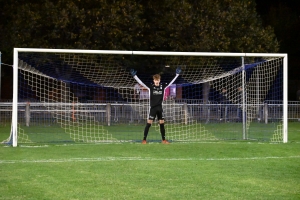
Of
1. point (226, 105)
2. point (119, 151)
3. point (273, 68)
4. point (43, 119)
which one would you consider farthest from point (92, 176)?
point (226, 105)

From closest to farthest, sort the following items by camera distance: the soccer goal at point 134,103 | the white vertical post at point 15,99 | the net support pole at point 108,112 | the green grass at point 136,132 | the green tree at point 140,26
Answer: the white vertical post at point 15,99, the green grass at point 136,132, the soccer goal at point 134,103, the net support pole at point 108,112, the green tree at point 140,26

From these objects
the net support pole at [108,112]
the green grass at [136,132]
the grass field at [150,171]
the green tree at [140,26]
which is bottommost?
the grass field at [150,171]

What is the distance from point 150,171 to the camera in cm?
1271

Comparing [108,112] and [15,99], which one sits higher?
[15,99]

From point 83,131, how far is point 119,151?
26.6 ft

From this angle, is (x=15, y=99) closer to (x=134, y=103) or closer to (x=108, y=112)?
(x=134, y=103)

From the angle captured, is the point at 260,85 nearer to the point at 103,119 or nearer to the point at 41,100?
the point at 103,119

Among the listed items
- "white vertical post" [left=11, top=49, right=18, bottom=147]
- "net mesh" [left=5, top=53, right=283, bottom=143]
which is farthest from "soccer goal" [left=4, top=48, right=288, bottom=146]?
"white vertical post" [left=11, top=49, right=18, bottom=147]

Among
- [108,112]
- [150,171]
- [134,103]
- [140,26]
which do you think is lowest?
[150,171]

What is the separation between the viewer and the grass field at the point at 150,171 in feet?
33.7

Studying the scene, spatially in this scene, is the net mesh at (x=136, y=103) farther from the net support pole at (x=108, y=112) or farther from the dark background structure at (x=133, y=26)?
the dark background structure at (x=133, y=26)

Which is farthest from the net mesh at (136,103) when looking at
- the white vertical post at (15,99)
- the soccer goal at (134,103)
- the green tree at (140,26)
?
the white vertical post at (15,99)

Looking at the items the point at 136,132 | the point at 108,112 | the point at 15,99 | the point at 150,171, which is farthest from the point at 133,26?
the point at 150,171

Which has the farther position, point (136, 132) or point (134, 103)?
point (134, 103)
